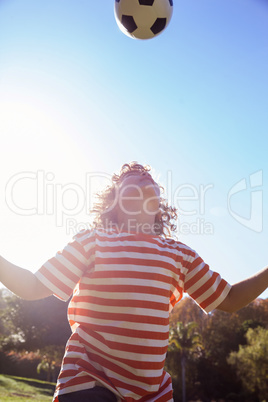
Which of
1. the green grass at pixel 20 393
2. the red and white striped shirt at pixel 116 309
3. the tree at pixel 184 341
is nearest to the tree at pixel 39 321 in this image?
the green grass at pixel 20 393

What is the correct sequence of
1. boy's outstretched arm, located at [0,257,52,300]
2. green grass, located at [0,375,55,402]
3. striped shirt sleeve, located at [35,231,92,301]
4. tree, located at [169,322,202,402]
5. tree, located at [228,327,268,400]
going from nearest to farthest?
boy's outstretched arm, located at [0,257,52,300]
striped shirt sleeve, located at [35,231,92,301]
green grass, located at [0,375,55,402]
tree, located at [228,327,268,400]
tree, located at [169,322,202,402]

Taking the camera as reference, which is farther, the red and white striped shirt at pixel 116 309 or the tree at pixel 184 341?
the tree at pixel 184 341

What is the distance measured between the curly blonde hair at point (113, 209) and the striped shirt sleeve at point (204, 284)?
0.66 metres

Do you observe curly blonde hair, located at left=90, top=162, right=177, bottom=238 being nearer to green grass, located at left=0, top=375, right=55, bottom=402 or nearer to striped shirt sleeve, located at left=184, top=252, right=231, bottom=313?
striped shirt sleeve, located at left=184, top=252, right=231, bottom=313

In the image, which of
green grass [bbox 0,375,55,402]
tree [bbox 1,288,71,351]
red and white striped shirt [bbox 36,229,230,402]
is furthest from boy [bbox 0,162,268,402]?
tree [bbox 1,288,71,351]

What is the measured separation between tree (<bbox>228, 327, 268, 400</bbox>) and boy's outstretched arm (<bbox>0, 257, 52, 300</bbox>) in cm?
3553

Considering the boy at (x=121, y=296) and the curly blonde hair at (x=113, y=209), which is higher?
the curly blonde hair at (x=113, y=209)

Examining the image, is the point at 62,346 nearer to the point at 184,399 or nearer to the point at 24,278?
the point at 184,399

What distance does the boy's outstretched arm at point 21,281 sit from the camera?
80.8 inches

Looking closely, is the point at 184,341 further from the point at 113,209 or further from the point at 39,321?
the point at 113,209

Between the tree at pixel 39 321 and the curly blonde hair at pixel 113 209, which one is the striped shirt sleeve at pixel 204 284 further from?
the tree at pixel 39 321

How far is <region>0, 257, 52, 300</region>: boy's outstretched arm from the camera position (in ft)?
6.73

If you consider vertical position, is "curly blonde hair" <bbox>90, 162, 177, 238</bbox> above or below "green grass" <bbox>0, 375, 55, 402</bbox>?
above

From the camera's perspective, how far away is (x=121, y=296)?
2193mm
